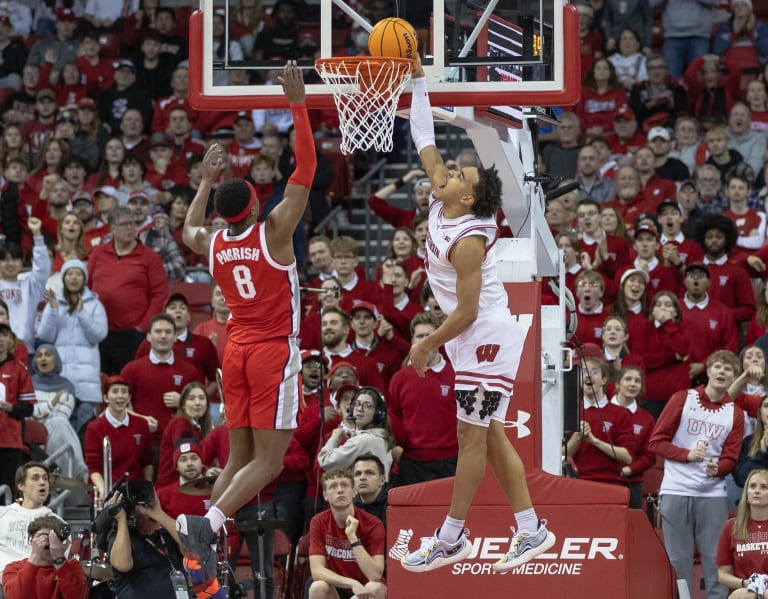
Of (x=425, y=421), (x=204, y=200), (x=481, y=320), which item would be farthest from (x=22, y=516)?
(x=481, y=320)

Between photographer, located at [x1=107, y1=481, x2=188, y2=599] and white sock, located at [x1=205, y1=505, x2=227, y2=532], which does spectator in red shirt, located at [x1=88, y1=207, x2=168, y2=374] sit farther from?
white sock, located at [x1=205, y1=505, x2=227, y2=532]

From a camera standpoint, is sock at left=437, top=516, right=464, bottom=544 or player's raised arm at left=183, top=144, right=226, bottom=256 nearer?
sock at left=437, top=516, right=464, bottom=544

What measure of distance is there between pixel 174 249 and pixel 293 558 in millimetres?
5492

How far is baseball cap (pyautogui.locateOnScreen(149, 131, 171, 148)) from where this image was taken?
19844 mm

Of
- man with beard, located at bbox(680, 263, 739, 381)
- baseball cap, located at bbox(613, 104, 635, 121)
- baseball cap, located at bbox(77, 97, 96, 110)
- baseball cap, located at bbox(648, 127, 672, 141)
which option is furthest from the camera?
baseball cap, located at bbox(77, 97, 96, 110)

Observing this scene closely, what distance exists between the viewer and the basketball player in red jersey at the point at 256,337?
9359 mm

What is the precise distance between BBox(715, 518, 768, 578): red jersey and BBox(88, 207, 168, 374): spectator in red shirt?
6.60m

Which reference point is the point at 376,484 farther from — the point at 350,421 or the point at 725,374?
the point at 725,374

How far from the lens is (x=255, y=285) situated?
376 inches

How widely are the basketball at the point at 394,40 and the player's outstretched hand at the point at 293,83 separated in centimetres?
59

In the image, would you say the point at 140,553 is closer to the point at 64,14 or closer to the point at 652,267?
the point at 652,267

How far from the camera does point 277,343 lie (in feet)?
31.5

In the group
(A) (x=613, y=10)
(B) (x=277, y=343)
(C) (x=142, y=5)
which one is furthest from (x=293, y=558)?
(C) (x=142, y=5)

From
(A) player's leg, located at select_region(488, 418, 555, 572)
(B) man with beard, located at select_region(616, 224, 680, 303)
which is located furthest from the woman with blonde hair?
(B) man with beard, located at select_region(616, 224, 680, 303)
